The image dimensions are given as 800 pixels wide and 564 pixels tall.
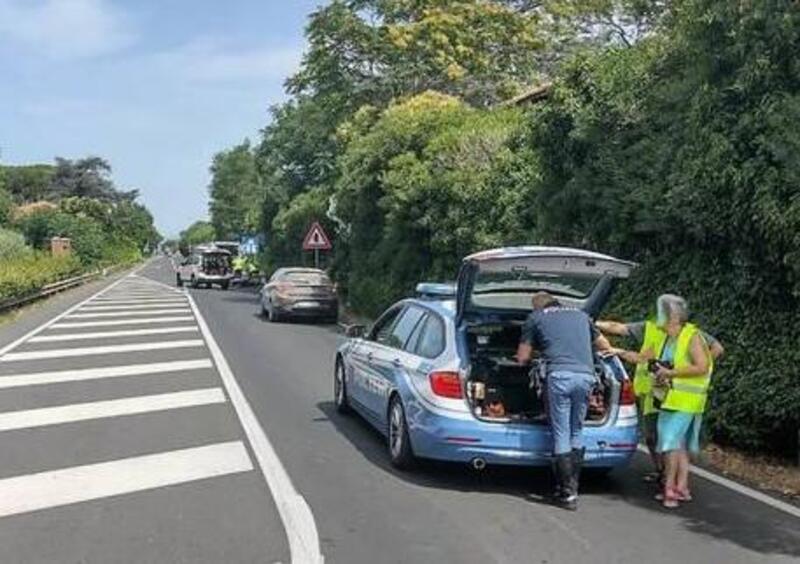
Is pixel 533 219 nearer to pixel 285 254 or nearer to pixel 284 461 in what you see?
pixel 284 461

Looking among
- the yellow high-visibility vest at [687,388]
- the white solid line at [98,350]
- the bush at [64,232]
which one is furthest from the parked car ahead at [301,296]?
the bush at [64,232]

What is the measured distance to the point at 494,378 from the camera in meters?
8.88

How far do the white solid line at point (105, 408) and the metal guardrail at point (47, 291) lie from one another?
19048 millimetres

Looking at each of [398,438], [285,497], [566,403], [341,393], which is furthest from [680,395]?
[341,393]

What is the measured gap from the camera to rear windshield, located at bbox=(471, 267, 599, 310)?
359 inches

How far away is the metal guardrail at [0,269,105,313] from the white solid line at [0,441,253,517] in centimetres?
2288

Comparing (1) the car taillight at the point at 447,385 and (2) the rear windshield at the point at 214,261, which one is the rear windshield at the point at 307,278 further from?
(2) the rear windshield at the point at 214,261

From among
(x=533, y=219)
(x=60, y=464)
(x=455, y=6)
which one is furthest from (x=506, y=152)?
(x=455, y=6)

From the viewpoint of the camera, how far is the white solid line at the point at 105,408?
37.3ft

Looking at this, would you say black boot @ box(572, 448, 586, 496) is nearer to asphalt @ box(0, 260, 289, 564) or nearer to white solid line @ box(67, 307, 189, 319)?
asphalt @ box(0, 260, 289, 564)

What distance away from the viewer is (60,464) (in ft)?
29.8

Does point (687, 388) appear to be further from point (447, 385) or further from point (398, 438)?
point (398, 438)

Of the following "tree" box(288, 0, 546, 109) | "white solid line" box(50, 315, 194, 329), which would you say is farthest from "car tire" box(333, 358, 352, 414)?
"tree" box(288, 0, 546, 109)

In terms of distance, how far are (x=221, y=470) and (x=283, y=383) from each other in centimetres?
587
